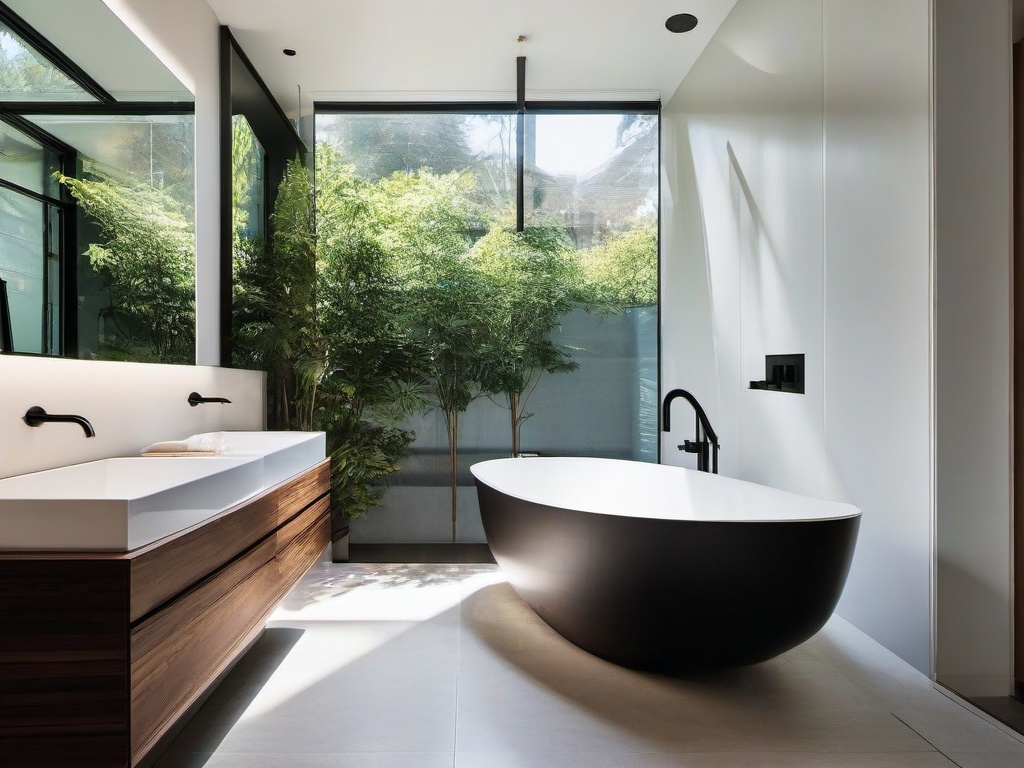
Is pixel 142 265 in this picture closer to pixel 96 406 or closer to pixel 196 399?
pixel 96 406

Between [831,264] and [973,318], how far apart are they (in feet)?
2.02

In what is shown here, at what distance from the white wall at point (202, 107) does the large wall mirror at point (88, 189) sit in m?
0.18

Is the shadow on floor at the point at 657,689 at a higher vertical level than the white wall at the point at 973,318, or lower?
lower

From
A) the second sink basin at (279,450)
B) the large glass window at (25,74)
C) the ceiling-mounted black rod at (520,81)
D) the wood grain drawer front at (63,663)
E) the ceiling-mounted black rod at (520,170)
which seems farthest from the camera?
the ceiling-mounted black rod at (520,170)

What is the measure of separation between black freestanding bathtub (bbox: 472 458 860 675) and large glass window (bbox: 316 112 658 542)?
1697mm

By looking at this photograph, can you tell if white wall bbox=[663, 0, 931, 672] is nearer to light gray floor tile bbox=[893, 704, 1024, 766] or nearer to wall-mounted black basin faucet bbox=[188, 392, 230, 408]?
light gray floor tile bbox=[893, 704, 1024, 766]

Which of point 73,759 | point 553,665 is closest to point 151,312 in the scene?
point 73,759

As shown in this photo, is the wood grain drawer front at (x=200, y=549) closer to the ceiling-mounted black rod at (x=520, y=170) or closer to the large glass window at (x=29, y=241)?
the large glass window at (x=29, y=241)

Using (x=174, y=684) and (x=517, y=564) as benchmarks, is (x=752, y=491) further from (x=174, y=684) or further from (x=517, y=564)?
(x=174, y=684)

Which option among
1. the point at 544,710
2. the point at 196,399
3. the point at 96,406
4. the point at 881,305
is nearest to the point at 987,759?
the point at 544,710

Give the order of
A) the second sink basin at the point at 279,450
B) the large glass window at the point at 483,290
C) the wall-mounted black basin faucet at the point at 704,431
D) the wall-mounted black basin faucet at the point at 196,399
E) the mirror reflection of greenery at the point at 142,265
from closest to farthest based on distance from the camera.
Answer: the mirror reflection of greenery at the point at 142,265
the second sink basin at the point at 279,450
the wall-mounted black basin faucet at the point at 196,399
the wall-mounted black basin faucet at the point at 704,431
the large glass window at the point at 483,290

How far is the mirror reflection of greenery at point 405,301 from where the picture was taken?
3.71 m

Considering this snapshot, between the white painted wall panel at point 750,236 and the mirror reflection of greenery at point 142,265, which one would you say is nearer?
the mirror reflection of greenery at point 142,265

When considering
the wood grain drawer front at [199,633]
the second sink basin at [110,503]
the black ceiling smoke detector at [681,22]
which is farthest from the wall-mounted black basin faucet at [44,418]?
the black ceiling smoke detector at [681,22]
